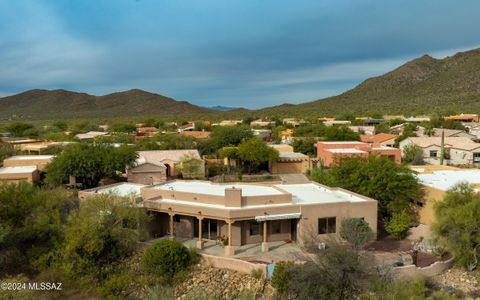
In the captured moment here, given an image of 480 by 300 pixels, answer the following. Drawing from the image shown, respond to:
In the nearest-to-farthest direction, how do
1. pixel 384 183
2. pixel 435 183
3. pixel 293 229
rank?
pixel 293 229 → pixel 384 183 → pixel 435 183

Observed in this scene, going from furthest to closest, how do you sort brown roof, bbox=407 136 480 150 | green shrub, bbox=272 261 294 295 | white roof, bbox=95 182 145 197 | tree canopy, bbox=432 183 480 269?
brown roof, bbox=407 136 480 150, white roof, bbox=95 182 145 197, tree canopy, bbox=432 183 480 269, green shrub, bbox=272 261 294 295

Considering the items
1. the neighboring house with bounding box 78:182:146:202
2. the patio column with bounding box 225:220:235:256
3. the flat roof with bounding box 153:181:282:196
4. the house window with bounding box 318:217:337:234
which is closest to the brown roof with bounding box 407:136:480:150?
the flat roof with bounding box 153:181:282:196

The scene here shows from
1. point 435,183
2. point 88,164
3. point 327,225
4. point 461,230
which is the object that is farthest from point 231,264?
point 88,164

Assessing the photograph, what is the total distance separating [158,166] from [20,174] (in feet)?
37.0

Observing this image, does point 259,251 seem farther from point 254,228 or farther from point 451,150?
point 451,150

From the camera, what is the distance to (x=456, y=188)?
2322 cm

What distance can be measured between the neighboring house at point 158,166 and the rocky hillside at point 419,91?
8834 centimetres

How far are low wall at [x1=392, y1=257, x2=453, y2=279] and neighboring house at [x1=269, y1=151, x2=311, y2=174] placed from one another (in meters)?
24.6

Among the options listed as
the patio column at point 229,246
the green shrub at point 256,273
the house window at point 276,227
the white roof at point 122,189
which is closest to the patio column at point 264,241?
the house window at point 276,227

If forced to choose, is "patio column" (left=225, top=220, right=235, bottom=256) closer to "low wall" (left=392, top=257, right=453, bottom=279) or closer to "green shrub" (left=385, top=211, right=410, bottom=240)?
"low wall" (left=392, top=257, right=453, bottom=279)

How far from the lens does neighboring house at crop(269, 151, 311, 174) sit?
44625 millimetres

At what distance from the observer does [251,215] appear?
72.2ft

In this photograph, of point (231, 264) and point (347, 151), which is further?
point (347, 151)

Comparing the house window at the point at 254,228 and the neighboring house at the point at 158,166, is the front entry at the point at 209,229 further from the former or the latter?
the neighboring house at the point at 158,166
